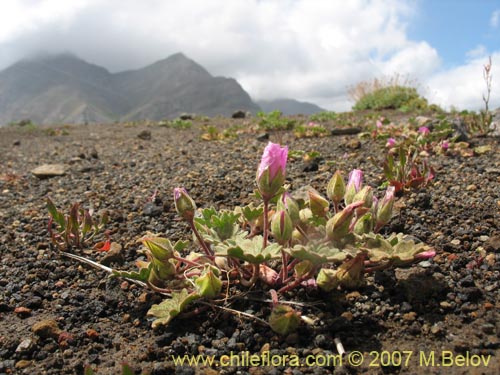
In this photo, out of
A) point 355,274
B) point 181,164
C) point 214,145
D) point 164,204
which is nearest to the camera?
point 355,274

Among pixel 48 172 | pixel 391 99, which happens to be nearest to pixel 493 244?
pixel 48 172

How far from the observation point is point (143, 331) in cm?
176

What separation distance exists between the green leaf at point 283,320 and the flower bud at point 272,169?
49 cm

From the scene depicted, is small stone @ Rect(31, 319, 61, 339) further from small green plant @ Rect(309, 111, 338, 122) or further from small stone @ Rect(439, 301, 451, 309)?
small green plant @ Rect(309, 111, 338, 122)

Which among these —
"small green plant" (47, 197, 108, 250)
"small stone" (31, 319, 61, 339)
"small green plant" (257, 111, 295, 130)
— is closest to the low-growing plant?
"small stone" (31, 319, 61, 339)

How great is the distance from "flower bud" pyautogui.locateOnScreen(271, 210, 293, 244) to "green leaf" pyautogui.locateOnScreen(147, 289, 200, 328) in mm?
423

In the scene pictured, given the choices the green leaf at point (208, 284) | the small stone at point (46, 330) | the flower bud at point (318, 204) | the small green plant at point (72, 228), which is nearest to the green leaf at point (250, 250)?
the green leaf at point (208, 284)

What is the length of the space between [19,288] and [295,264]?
1430 millimetres

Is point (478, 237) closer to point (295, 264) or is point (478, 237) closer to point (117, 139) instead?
point (295, 264)

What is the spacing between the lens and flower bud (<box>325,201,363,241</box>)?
1.64 m

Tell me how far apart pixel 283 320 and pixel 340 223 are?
442 millimetres

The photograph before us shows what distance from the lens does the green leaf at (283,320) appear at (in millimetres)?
1565

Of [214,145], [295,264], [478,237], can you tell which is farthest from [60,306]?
[214,145]

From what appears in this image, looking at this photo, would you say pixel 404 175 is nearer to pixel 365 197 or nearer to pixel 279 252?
pixel 365 197
